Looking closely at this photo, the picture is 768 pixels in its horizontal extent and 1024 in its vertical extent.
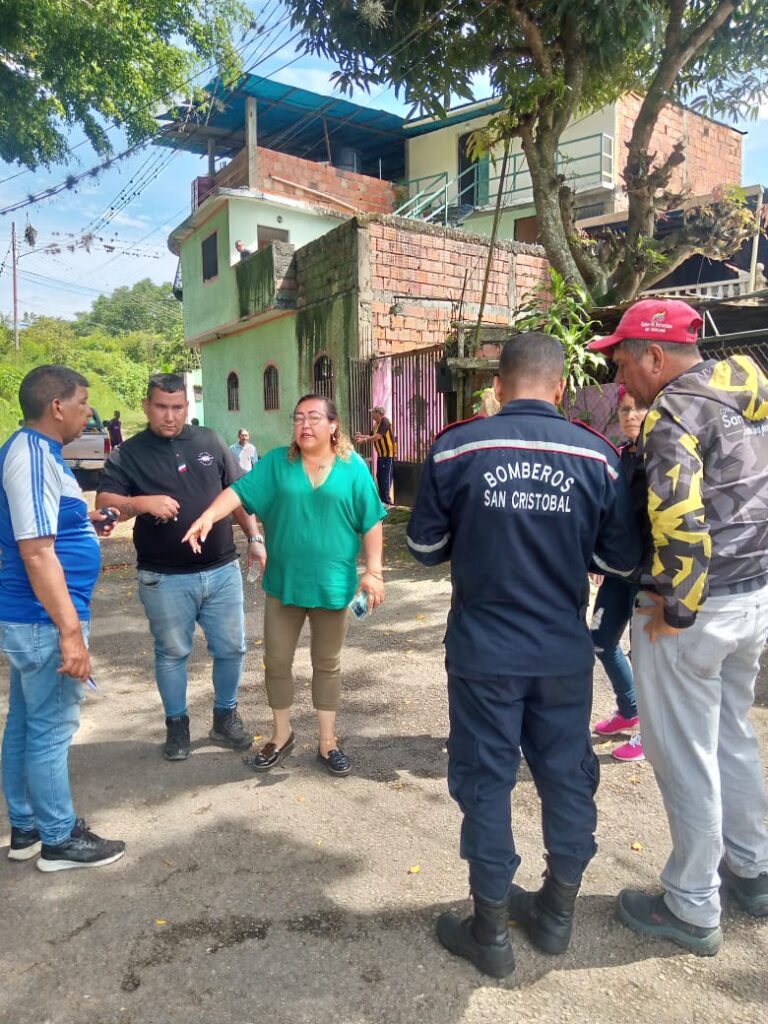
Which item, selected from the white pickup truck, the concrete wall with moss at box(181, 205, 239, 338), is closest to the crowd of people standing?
the white pickup truck

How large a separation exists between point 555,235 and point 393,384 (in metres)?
3.86

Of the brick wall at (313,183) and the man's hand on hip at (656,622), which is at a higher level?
the brick wall at (313,183)

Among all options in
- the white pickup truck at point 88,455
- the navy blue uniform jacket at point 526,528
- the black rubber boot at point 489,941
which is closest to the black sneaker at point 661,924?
the black rubber boot at point 489,941

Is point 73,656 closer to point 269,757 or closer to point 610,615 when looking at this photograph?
point 269,757

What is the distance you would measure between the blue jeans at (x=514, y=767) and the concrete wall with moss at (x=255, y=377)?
1359cm

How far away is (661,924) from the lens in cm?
235

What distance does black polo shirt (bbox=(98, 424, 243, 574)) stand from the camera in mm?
3578

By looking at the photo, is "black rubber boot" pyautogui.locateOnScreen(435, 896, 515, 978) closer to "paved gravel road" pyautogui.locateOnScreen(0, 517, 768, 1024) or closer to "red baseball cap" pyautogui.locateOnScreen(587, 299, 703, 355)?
"paved gravel road" pyautogui.locateOnScreen(0, 517, 768, 1024)

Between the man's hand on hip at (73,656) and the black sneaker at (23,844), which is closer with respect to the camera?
the man's hand on hip at (73,656)

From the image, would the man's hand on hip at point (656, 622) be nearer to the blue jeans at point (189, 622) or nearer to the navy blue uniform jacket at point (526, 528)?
the navy blue uniform jacket at point (526, 528)

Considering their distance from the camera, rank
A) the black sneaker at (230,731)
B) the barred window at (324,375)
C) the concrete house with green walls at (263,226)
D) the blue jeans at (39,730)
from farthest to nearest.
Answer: the concrete house with green walls at (263,226) → the barred window at (324,375) → the black sneaker at (230,731) → the blue jeans at (39,730)

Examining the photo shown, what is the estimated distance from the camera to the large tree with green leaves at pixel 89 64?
26.2ft

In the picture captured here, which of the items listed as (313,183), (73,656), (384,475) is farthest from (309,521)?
(313,183)

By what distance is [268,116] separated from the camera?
21.0 meters
